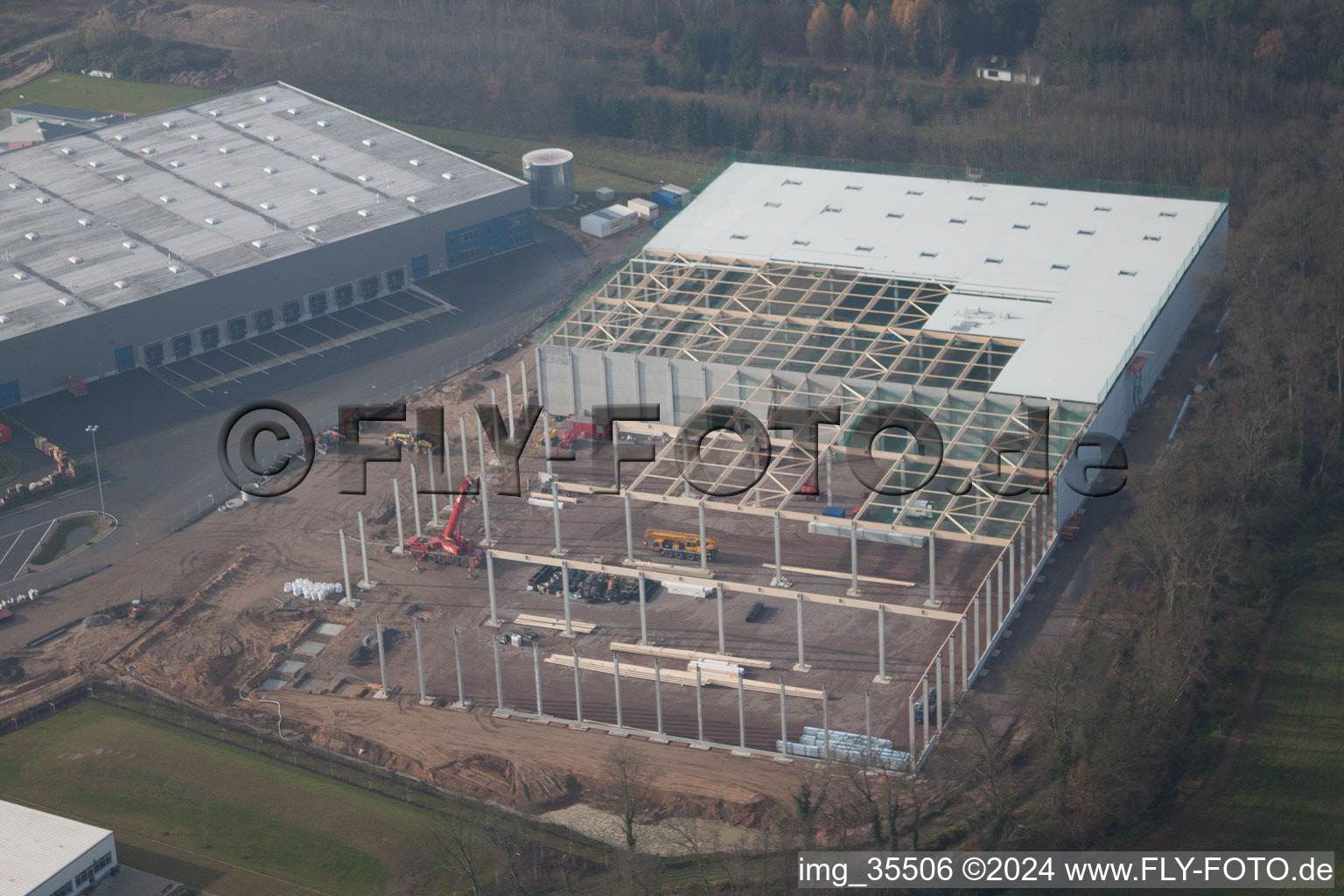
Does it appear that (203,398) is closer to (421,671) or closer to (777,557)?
(421,671)

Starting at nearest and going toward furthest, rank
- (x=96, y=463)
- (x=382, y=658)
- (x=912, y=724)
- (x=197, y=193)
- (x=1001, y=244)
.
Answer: (x=912, y=724) → (x=382, y=658) → (x=96, y=463) → (x=1001, y=244) → (x=197, y=193)

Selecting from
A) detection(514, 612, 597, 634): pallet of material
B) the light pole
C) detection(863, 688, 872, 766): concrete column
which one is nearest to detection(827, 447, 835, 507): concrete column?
detection(514, 612, 597, 634): pallet of material

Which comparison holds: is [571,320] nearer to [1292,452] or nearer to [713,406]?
[713,406]

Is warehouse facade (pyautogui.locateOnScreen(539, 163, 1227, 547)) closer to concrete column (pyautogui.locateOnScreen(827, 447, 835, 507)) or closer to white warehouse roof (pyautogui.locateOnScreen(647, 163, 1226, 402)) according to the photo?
white warehouse roof (pyautogui.locateOnScreen(647, 163, 1226, 402))

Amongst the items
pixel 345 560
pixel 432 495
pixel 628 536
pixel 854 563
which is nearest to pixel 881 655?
pixel 854 563

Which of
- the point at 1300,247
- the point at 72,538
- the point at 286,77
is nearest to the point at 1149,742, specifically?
the point at 1300,247
